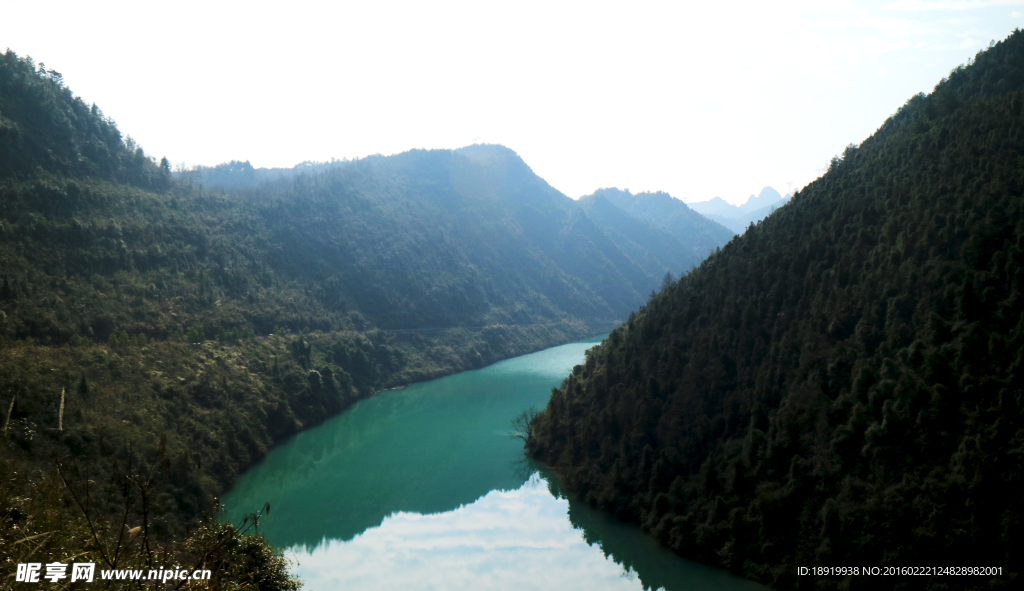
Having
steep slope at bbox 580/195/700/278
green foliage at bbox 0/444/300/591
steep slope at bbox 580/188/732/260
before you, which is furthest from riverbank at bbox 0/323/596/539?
steep slope at bbox 580/188/732/260

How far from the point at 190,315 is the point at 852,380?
144ft

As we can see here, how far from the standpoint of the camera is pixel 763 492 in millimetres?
20391

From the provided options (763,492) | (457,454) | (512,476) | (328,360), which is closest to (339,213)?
(328,360)

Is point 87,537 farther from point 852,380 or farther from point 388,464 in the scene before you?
point 388,464

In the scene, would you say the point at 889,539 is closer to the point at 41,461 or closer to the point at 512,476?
the point at 512,476

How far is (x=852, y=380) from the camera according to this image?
69.7 ft

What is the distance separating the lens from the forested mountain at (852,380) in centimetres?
1691

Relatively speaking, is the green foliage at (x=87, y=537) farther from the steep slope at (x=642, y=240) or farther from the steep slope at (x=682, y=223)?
the steep slope at (x=682, y=223)

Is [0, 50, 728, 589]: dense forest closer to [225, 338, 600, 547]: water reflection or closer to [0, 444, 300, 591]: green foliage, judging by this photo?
[0, 444, 300, 591]: green foliage

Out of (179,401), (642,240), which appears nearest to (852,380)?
(179,401)

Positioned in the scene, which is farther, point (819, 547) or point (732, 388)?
point (732, 388)

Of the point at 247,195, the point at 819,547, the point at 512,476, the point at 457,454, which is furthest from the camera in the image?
the point at 247,195

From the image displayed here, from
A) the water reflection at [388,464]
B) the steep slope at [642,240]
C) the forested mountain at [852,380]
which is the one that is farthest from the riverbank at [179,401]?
the steep slope at [642,240]

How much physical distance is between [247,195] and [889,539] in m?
92.0
